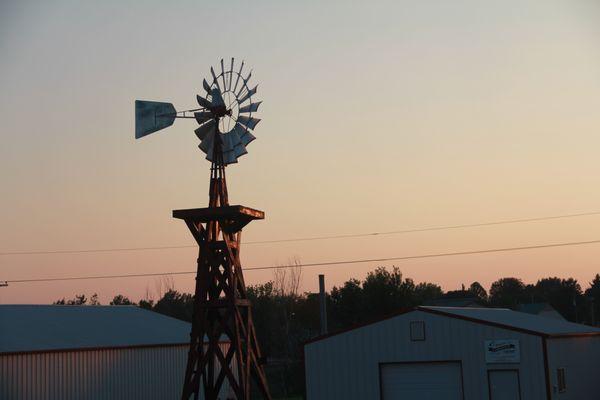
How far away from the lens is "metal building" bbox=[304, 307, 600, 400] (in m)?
29.5

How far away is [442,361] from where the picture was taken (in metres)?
31.0

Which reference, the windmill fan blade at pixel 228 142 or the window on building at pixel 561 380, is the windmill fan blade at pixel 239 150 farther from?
the window on building at pixel 561 380

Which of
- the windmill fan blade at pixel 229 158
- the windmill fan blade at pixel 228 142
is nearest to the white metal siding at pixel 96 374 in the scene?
the windmill fan blade at pixel 229 158

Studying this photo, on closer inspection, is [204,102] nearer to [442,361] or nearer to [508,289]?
[442,361]

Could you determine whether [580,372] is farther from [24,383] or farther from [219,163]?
[24,383]

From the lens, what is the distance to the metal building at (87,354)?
30938 mm

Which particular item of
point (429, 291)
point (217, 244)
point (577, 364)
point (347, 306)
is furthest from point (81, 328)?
point (429, 291)

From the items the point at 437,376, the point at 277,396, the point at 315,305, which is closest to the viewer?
the point at 437,376

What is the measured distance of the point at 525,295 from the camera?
140000 millimetres

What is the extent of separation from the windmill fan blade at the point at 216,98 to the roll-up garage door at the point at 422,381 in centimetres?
1222

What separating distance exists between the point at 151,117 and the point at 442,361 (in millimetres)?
13975

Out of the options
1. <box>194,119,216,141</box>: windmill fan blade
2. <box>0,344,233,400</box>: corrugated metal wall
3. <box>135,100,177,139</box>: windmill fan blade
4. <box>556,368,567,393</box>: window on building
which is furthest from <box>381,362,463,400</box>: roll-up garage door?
<box>135,100,177,139</box>: windmill fan blade

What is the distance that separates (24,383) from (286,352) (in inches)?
1551

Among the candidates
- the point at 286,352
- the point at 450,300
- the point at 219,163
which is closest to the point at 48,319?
the point at 219,163
